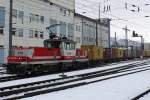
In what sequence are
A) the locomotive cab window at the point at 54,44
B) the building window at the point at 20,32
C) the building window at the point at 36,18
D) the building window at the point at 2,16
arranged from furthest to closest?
the building window at the point at 36,18
the building window at the point at 20,32
the building window at the point at 2,16
the locomotive cab window at the point at 54,44

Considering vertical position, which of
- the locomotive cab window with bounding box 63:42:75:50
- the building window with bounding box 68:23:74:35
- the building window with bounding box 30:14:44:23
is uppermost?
the building window with bounding box 30:14:44:23

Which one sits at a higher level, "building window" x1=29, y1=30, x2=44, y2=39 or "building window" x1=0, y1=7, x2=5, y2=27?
"building window" x1=0, y1=7, x2=5, y2=27

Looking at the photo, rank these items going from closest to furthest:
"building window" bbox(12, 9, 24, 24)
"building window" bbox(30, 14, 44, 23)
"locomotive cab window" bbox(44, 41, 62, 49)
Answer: "locomotive cab window" bbox(44, 41, 62, 49) → "building window" bbox(12, 9, 24, 24) → "building window" bbox(30, 14, 44, 23)

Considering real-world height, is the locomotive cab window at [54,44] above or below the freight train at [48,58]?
above

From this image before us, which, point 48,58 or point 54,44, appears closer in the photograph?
point 48,58

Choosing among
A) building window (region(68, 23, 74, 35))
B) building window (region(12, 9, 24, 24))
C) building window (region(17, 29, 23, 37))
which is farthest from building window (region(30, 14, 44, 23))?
building window (region(68, 23, 74, 35))

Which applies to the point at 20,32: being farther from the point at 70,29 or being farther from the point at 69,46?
the point at 69,46

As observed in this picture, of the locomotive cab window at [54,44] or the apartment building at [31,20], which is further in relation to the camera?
the apartment building at [31,20]

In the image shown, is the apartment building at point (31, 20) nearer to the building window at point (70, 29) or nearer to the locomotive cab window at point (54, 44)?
the building window at point (70, 29)

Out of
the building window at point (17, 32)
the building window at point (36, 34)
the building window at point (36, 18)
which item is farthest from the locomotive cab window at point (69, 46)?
the building window at point (36, 18)

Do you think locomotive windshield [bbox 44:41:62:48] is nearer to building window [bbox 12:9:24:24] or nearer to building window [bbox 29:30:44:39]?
building window [bbox 12:9:24:24]

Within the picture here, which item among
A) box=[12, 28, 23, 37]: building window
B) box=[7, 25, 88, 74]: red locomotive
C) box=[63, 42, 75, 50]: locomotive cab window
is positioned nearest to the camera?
box=[7, 25, 88, 74]: red locomotive

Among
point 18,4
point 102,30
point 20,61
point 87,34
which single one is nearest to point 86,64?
point 20,61

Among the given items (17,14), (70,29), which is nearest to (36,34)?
(17,14)
